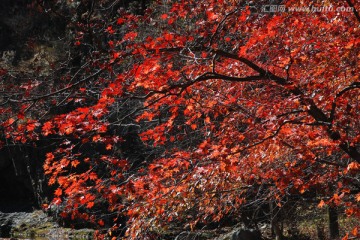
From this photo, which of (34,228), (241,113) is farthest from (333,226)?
(34,228)

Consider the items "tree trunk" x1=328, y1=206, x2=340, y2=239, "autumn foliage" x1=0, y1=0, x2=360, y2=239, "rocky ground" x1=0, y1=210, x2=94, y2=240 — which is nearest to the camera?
"autumn foliage" x1=0, y1=0, x2=360, y2=239

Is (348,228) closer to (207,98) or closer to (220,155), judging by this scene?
(207,98)

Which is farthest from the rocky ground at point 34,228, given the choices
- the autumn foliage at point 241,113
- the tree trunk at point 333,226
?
the autumn foliage at point 241,113

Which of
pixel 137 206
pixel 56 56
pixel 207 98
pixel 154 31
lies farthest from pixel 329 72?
pixel 56 56

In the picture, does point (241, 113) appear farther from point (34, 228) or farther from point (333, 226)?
point (34, 228)

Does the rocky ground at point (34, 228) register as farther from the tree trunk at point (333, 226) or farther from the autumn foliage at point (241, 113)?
the autumn foliage at point (241, 113)

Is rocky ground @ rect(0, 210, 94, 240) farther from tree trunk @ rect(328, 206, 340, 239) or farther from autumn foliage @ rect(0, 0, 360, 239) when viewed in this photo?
autumn foliage @ rect(0, 0, 360, 239)

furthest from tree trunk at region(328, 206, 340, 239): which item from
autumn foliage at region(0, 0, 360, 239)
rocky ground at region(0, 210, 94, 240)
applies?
rocky ground at region(0, 210, 94, 240)

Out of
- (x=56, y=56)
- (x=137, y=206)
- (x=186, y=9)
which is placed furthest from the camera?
(x=56, y=56)

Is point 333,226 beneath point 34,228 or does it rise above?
beneath

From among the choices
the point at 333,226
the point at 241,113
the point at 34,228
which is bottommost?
the point at 333,226

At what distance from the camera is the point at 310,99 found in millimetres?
5281

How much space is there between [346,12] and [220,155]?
122 inches

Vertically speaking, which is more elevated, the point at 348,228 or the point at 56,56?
the point at 56,56
